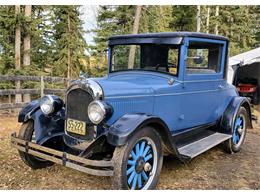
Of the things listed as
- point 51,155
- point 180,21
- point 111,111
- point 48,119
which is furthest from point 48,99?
point 180,21

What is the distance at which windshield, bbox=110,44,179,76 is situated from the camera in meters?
4.44

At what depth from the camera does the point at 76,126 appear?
11.8 feet

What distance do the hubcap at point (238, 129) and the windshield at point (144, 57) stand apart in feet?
6.35

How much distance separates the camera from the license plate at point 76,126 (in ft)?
11.6

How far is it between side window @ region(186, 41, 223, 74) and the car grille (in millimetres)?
1732

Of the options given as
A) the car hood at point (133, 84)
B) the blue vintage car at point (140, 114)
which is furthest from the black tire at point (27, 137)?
the car hood at point (133, 84)

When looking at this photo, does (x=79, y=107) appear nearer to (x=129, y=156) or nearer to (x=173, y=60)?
(x=129, y=156)

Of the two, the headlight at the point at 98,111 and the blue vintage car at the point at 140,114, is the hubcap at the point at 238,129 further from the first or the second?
the headlight at the point at 98,111

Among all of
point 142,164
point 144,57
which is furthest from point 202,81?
point 142,164

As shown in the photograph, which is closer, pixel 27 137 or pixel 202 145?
pixel 27 137

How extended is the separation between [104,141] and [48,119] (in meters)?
1.01

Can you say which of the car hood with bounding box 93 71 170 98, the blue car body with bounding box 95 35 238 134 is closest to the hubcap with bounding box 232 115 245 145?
the blue car body with bounding box 95 35 238 134

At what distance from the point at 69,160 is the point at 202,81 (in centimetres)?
245

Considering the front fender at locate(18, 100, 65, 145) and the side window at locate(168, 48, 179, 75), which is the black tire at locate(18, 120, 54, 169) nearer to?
the front fender at locate(18, 100, 65, 145)
